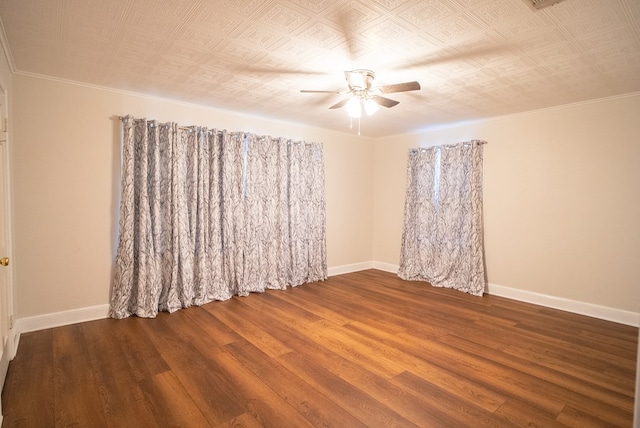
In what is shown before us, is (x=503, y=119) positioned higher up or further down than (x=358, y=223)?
higher up

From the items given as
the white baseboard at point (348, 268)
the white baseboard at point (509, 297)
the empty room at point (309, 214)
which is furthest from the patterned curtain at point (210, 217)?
the white baseboard at point (348, 268)

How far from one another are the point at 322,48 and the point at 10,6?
78.8 inches

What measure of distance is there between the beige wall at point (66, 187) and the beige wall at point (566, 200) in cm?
457

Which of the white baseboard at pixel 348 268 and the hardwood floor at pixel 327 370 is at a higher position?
the white baseboard at pixel 348 268

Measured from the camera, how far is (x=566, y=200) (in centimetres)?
394

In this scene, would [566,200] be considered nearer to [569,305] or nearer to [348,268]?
[569,305]

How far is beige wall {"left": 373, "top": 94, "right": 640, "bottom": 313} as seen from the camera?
354cm

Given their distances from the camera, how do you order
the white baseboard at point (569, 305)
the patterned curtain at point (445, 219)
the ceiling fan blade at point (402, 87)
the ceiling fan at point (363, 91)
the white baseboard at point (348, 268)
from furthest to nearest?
the white baseboard at point (348, 268), the patterned curtain at point (445, 219), the white baseboard at point (569, 305), the ceiling fan at point (363, 91), the ceiling fan blade at point (402, 87)

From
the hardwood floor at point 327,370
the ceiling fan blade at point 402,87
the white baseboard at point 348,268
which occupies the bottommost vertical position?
the hardwood floor at point 327,370

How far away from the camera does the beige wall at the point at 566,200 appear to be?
11.6ft

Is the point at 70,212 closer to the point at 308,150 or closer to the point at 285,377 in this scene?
the point at 285,377

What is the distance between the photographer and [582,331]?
3318mm

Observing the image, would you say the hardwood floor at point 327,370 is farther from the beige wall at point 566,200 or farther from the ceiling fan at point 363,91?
the ceiling fan at point 363,91

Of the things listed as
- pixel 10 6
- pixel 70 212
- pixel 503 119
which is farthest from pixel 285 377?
pixel 503 119
